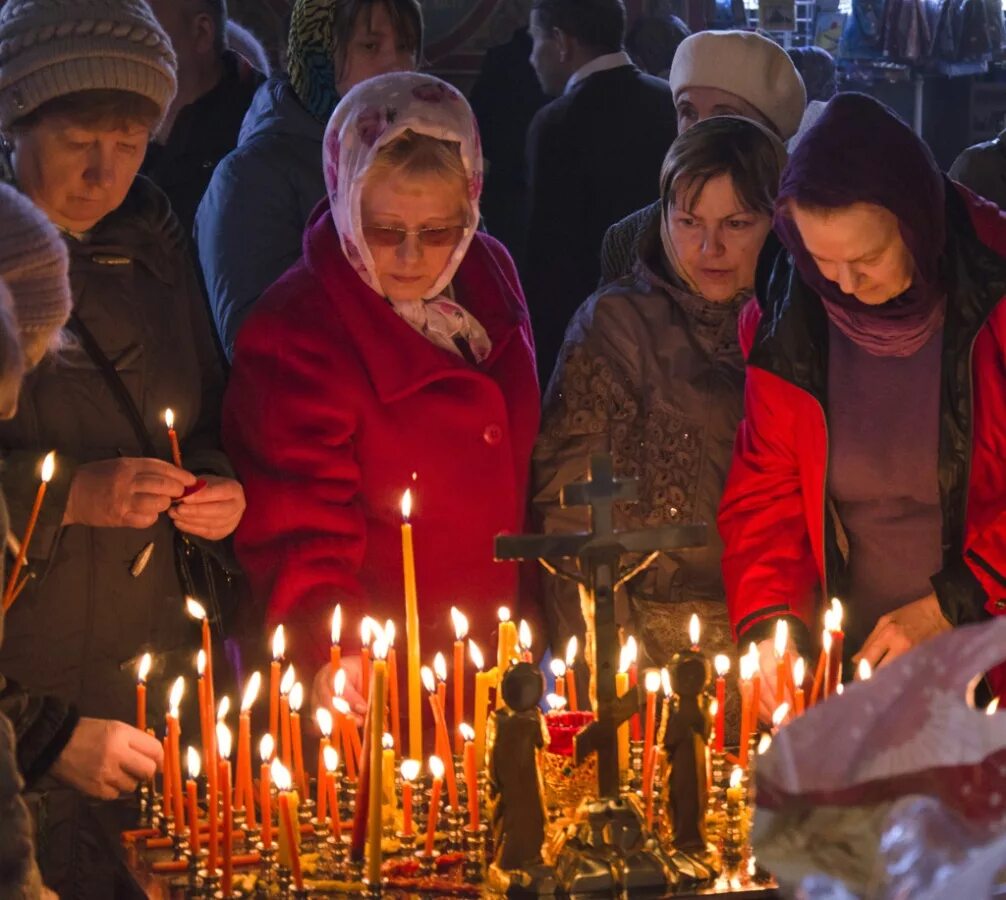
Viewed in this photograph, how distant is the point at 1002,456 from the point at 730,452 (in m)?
0.56

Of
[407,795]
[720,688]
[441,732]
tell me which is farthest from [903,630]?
[407,795]

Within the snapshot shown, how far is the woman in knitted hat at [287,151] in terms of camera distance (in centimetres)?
392

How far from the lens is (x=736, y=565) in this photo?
322 cm

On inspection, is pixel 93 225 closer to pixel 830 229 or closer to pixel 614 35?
pixel 830 229

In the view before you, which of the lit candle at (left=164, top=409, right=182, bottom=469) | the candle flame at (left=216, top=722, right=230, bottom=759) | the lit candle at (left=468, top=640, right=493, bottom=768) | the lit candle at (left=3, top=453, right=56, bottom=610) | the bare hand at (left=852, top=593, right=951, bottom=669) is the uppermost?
the lit candle at (left=164, top=409, right=182, bottom=469)

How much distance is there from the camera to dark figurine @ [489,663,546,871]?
2195 millimetres

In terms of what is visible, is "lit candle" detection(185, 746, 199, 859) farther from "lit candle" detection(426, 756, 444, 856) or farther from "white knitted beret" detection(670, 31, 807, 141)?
"white knitted beret" detection(670, 31, 807, 141)

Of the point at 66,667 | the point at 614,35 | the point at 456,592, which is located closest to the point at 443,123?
the point at 456,592

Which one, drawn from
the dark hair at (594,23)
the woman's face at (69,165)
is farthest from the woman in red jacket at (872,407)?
the dark hair at (594,23)

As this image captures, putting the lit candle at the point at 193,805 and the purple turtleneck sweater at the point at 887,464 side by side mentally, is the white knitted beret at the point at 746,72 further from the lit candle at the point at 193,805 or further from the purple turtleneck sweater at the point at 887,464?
the lit candle at the point at 193,805

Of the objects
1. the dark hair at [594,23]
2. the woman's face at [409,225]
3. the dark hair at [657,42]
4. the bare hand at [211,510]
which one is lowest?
the bare hand at [211,510]

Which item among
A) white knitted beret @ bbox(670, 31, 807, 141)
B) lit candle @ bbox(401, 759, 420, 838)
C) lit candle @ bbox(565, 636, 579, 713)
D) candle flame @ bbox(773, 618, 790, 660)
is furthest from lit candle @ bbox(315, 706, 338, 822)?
white knitted beret @ bbox(670, 31, 807, 141)

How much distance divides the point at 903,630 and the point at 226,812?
50.5 inches

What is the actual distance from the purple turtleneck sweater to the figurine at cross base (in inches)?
46.2
